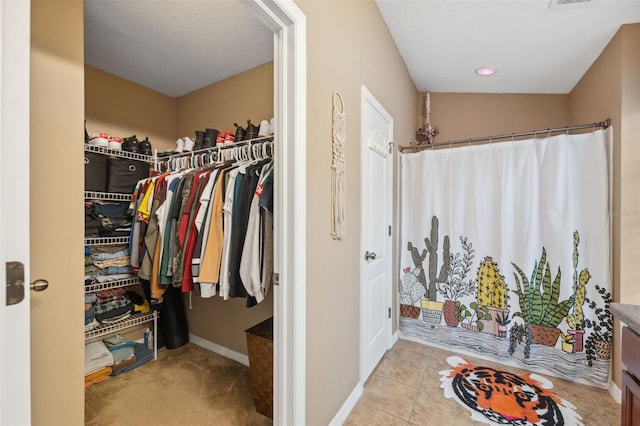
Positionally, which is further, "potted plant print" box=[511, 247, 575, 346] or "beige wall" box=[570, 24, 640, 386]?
"potted plant print" box=[511, 247, 575, 346]

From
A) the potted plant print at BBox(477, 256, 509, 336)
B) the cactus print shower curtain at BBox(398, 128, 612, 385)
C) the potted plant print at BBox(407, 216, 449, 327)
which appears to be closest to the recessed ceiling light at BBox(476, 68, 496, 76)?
the cactus print shower curtain at BBox(398, 128, 612, 385)

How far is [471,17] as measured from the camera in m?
1.90

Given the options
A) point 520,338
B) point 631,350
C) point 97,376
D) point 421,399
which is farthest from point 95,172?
point 520,338

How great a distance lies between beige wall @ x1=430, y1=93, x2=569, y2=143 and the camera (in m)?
2.82

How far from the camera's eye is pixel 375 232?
2.10m

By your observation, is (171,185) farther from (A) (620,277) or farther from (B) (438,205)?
(A) (620,277)

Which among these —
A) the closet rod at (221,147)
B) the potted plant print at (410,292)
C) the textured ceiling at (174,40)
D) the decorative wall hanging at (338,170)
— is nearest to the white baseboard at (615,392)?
the potted plant print at (410,292)

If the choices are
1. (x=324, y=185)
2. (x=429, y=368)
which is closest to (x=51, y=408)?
(x=324, y=185)

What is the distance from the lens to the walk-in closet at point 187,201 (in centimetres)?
162

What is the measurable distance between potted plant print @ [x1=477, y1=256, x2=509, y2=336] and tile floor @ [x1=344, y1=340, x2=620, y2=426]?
0.32m

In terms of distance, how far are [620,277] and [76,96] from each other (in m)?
3.17

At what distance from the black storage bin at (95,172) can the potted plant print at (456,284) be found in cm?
290

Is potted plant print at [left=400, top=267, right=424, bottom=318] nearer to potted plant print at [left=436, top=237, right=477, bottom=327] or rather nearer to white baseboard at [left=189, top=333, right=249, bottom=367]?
potted plant print at [left=436, top=237, right=477, bottom=327]

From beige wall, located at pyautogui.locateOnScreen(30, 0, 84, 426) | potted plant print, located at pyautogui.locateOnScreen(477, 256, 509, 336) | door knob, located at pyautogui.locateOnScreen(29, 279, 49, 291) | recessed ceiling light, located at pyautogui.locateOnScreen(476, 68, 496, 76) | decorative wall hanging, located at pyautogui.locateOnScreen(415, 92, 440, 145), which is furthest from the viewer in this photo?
decorative wall hanging, located at pyautogui.locateOnScreen(415, 92, 440, 145)
